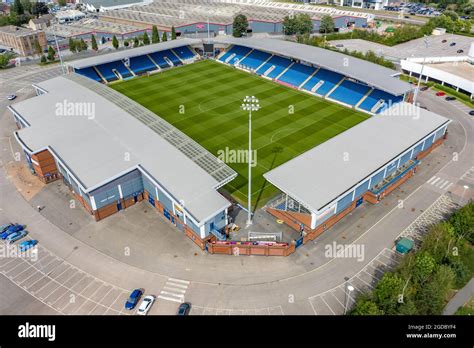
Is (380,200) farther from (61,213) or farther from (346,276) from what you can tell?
(61,213)

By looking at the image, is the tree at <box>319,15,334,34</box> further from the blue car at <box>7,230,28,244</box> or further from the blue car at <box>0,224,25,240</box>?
the blue car at <box>7,230,28,244</box>

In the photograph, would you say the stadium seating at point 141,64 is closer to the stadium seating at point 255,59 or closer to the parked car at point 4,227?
the stadium seating at point 255,59

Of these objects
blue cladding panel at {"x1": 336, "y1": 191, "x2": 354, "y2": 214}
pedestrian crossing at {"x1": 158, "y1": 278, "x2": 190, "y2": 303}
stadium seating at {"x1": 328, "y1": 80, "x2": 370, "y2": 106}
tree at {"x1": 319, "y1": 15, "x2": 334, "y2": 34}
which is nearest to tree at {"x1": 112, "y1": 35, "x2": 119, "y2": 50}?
stadium seating at {"x1": 328, "y1": 80, "x2": 370, "y2": 106}

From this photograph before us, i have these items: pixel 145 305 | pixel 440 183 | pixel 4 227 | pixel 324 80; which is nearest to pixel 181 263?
pixel 145 305

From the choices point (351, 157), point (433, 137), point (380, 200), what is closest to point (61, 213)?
point (351, 157)

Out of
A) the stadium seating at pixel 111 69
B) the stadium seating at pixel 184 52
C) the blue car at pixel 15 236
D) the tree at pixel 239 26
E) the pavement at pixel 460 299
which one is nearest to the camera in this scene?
the pavement at pixel 460 299

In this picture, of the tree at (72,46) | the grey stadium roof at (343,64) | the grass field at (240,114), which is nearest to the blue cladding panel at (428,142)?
the grey stadium roof at (343,64)

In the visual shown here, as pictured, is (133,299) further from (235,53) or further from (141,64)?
(235,53)
